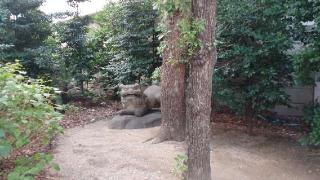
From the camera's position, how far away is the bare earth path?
15.4ft

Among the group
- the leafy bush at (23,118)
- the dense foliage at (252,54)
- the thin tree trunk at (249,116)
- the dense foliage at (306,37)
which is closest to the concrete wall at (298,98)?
the thin tree trunk at (249,116)

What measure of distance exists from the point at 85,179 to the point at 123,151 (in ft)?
3.80

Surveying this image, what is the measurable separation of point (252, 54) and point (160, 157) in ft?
6.96

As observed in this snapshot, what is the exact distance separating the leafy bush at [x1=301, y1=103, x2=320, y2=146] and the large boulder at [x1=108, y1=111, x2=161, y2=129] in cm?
273

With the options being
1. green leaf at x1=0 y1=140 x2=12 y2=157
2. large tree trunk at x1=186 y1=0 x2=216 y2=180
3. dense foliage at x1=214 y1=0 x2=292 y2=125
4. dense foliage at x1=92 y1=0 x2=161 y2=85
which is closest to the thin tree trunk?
dense foliage at x1=214 y1=0 x2=292 y2=125

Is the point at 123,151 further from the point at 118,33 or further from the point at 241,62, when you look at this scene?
the point at 118,33

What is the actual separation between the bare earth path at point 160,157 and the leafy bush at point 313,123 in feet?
1.57

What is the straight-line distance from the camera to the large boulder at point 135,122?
7.06 meters

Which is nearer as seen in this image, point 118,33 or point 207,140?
point 207,140

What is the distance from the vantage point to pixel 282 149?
6.00 m

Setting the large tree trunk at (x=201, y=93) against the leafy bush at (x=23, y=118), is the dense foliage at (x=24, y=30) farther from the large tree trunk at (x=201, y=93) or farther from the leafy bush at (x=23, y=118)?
the large tree trunk at (x=201, y=93)

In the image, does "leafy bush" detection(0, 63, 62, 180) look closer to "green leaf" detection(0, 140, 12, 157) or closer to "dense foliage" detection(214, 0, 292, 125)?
"green leaf" detection(0, 140, 12, 157)

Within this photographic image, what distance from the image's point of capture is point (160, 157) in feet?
17.2

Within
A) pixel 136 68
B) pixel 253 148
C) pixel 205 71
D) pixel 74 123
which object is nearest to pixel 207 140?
pixel 205 71
